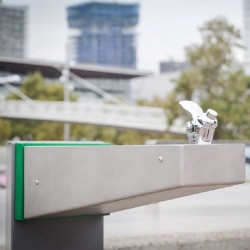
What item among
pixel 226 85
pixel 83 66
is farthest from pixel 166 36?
pixel 226 85

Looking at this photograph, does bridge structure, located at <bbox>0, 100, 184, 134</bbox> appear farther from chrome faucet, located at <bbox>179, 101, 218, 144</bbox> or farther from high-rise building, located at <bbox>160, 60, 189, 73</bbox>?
high-rise building, located at <bbox>160, 60, 189, 73</bbox>

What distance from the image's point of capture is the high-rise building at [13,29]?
6294 inches

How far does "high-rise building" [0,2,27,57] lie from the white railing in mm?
108806

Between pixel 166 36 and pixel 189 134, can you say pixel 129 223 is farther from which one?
pixel 166 36

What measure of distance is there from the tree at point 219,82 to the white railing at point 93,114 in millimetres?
8273

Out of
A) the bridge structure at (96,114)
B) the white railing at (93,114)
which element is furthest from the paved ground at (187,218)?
the white railing at (93,114)

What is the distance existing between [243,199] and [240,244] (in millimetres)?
1474

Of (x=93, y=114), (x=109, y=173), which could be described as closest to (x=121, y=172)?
(x=109, y=173)

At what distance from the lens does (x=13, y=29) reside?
164m

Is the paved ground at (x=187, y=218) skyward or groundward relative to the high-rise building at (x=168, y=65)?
groundward

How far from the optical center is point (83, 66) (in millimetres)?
80438

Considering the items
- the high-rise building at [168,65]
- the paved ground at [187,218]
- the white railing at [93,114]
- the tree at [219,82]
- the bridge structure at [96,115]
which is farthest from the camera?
the high-rise building at [168,65]

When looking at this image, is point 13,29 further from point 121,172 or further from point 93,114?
point 121,172

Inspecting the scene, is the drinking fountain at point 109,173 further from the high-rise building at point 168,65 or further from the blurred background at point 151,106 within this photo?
the high-rise building at point 168,65
